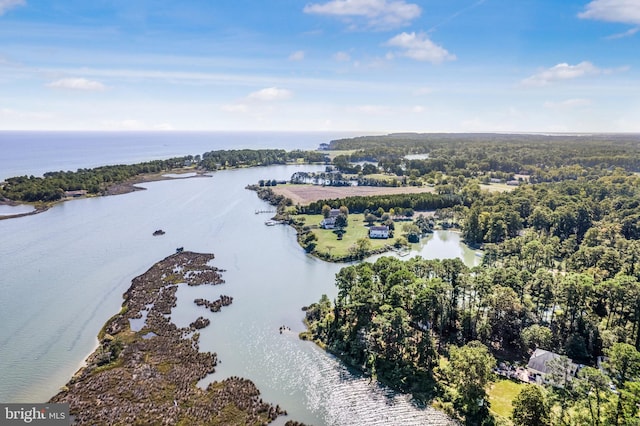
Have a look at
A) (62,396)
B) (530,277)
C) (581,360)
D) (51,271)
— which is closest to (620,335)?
(581,360)

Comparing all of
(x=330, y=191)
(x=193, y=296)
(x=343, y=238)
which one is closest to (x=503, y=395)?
(x=193, y=296)

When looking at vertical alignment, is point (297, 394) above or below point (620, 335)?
below

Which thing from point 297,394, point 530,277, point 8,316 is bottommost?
point 297,394

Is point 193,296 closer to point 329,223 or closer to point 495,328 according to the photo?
point 495,328

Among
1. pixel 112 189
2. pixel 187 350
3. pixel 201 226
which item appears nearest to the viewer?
pixel 187 350

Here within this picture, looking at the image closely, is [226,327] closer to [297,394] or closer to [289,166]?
[297,394]

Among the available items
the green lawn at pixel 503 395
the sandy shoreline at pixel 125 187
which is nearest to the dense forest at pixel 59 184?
the sandy shoreline at pixel 125 187
